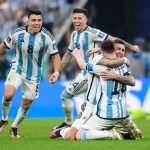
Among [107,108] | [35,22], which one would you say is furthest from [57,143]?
[35,22]

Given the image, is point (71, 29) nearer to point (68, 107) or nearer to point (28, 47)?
point (68, 107)

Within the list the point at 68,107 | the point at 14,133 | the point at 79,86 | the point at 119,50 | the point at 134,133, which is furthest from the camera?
the point at 68,107

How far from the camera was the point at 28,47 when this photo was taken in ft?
47.2

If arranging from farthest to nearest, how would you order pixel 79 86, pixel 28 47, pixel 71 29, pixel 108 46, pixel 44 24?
pixel 71 29
pixel 44 24
pixel 79 86
pixel 28 47
pixel 108 46

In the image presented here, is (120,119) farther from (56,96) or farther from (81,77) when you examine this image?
(56,96)

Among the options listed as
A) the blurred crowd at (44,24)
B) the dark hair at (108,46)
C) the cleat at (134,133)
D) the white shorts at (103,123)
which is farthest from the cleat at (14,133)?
the blurred crowd at (44,24)

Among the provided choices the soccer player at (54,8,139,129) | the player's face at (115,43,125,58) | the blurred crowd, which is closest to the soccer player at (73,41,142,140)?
the player's face at (115,43,125,58)

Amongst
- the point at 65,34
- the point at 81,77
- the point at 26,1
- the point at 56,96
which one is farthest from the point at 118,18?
the point at 81,77

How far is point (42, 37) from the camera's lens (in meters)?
14.4

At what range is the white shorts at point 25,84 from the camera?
47.1 feet

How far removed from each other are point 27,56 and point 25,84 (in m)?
0.51

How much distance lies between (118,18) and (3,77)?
6984 millimetres

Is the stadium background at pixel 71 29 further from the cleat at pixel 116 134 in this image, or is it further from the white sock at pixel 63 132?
the cleat at pixel 116 134

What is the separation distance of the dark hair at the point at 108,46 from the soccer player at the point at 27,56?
1598 millimetres
